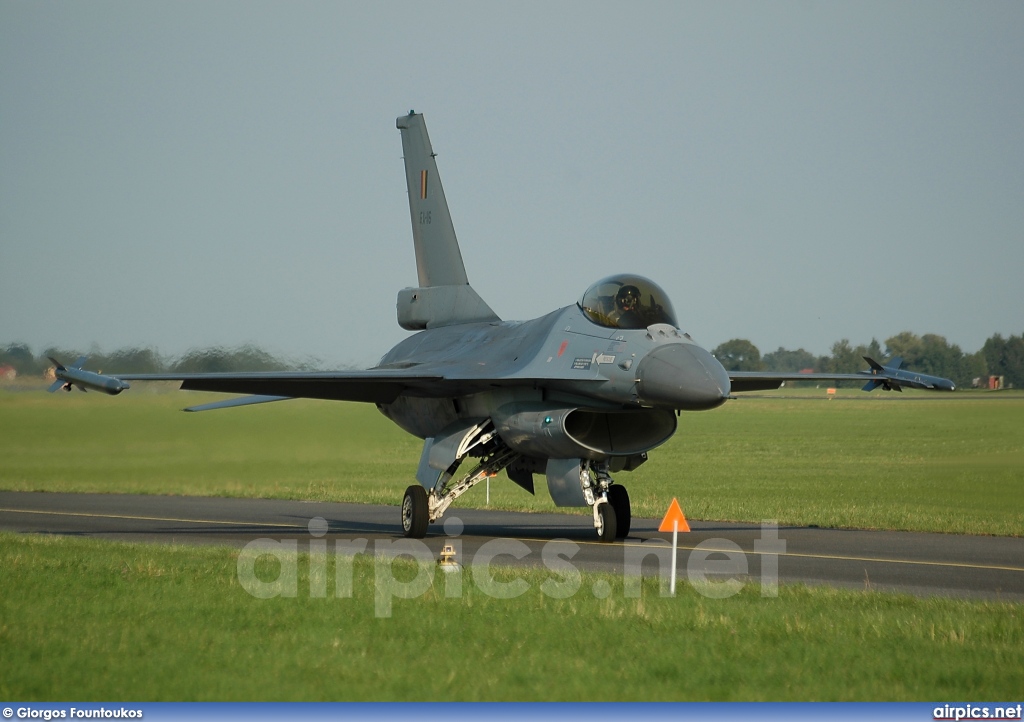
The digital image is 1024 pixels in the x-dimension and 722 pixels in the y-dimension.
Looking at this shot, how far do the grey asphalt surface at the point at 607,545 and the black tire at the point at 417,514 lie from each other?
1.12 ft

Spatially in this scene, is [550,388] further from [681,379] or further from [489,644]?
[489,644]

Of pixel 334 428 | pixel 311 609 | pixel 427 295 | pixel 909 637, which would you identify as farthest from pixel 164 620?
pixel 334 428

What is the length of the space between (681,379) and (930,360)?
63.2m

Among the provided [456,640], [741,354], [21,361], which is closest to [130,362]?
[21,361]

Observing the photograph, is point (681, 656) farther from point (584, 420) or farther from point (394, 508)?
point (394, 508)

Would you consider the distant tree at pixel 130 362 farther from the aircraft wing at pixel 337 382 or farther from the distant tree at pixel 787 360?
the distant tree at pixel 787 360

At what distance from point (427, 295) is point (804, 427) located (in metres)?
46.5

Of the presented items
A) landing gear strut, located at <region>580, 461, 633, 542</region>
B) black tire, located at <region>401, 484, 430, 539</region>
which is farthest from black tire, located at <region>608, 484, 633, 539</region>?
black tire, located at <region>401, 484, 430, 539</region>

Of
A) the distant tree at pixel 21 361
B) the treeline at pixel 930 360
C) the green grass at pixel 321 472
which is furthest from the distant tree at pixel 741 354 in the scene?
the distant tree at pixel 21 361

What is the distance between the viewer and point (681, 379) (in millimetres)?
14641

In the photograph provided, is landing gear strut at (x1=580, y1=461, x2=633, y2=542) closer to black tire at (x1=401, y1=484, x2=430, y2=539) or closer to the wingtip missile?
black tire at (x1=401, y1=484, x2=430, y2=539)

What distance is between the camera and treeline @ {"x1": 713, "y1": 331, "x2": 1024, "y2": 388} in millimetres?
61438

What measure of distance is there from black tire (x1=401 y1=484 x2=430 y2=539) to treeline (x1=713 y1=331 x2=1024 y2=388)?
126 ft

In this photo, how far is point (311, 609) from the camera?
9.66 meters
